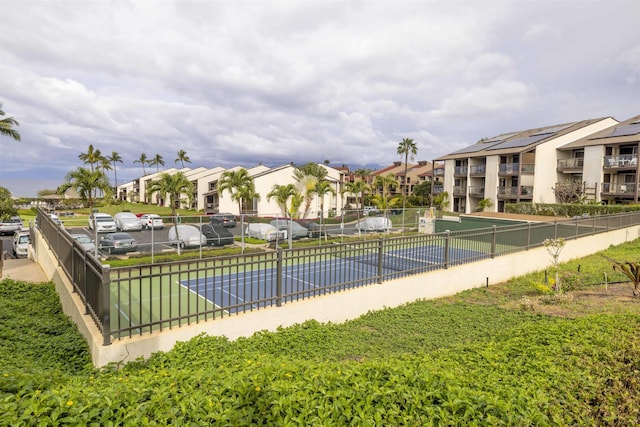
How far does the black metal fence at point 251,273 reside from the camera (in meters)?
5.84

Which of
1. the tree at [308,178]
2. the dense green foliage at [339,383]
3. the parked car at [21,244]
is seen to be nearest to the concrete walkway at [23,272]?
the dense green foliage at [339,383]

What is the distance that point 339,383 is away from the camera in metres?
3.30

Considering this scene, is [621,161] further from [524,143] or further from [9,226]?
[9,226]

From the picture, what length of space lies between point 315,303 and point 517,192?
38697mm

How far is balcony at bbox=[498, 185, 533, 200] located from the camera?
1561 inches

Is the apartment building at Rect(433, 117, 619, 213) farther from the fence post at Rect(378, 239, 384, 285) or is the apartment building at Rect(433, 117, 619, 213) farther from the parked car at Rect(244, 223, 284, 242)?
the fence post at Rect(378, 239, 384, 285)

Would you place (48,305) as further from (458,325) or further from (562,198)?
(562,198)

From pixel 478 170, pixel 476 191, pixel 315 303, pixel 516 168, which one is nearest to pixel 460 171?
pixel 478 170

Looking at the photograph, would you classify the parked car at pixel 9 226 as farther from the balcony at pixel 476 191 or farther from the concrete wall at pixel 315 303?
the balcony at pixel 476 191

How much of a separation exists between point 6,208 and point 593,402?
4180 cm

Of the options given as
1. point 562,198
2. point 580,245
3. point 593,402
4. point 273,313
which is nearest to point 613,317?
point 593,402

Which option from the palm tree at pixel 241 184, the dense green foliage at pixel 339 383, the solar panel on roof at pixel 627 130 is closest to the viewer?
the dense green foliage at pixel 339 383

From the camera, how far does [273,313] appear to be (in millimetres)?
7152

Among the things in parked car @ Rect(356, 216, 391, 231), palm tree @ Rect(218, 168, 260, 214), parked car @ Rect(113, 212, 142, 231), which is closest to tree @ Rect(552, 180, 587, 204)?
parked car @ Rect(356, 216, 391, 231)
